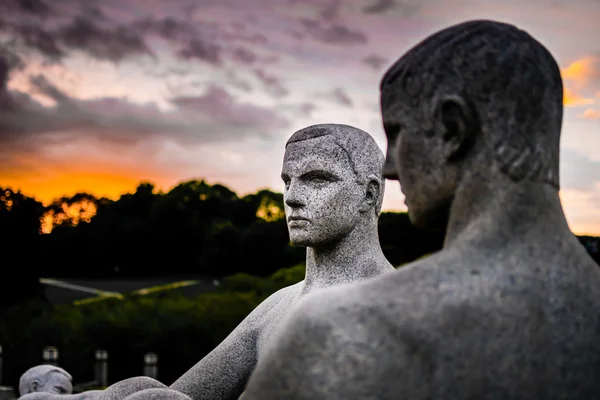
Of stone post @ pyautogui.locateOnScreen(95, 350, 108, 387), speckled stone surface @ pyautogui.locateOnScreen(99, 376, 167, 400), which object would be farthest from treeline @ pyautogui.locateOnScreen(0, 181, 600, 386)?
speckled stone surface @ pyautogui.locateOnScreen(99, 376, 167, 400)

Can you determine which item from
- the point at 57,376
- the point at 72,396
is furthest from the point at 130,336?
the point at 72,396

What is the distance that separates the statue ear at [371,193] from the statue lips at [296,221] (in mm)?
402

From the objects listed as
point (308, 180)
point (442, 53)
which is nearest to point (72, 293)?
point (308, 180)

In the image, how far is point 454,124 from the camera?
3191 mm

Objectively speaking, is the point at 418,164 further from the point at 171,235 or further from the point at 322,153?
the point at 171,235

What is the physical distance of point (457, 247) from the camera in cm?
312

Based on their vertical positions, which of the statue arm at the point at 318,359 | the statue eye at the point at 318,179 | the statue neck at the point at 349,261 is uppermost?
the statue eye at the point at 318,179

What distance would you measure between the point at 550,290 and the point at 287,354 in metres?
0.84

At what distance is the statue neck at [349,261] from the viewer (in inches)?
263

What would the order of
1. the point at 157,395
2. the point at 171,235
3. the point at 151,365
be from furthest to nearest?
the point at 171,235 → the point at 151,365 → the point at 157,395

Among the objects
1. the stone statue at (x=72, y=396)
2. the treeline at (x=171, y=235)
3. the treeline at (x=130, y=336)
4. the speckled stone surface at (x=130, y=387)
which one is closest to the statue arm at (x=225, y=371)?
the speckled stone surface at (x=130, y=387)

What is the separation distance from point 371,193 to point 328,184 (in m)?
0.33

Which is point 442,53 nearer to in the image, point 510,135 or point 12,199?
point 510,135

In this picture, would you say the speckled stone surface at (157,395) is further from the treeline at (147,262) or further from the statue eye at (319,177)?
the treeline at (147,262)
